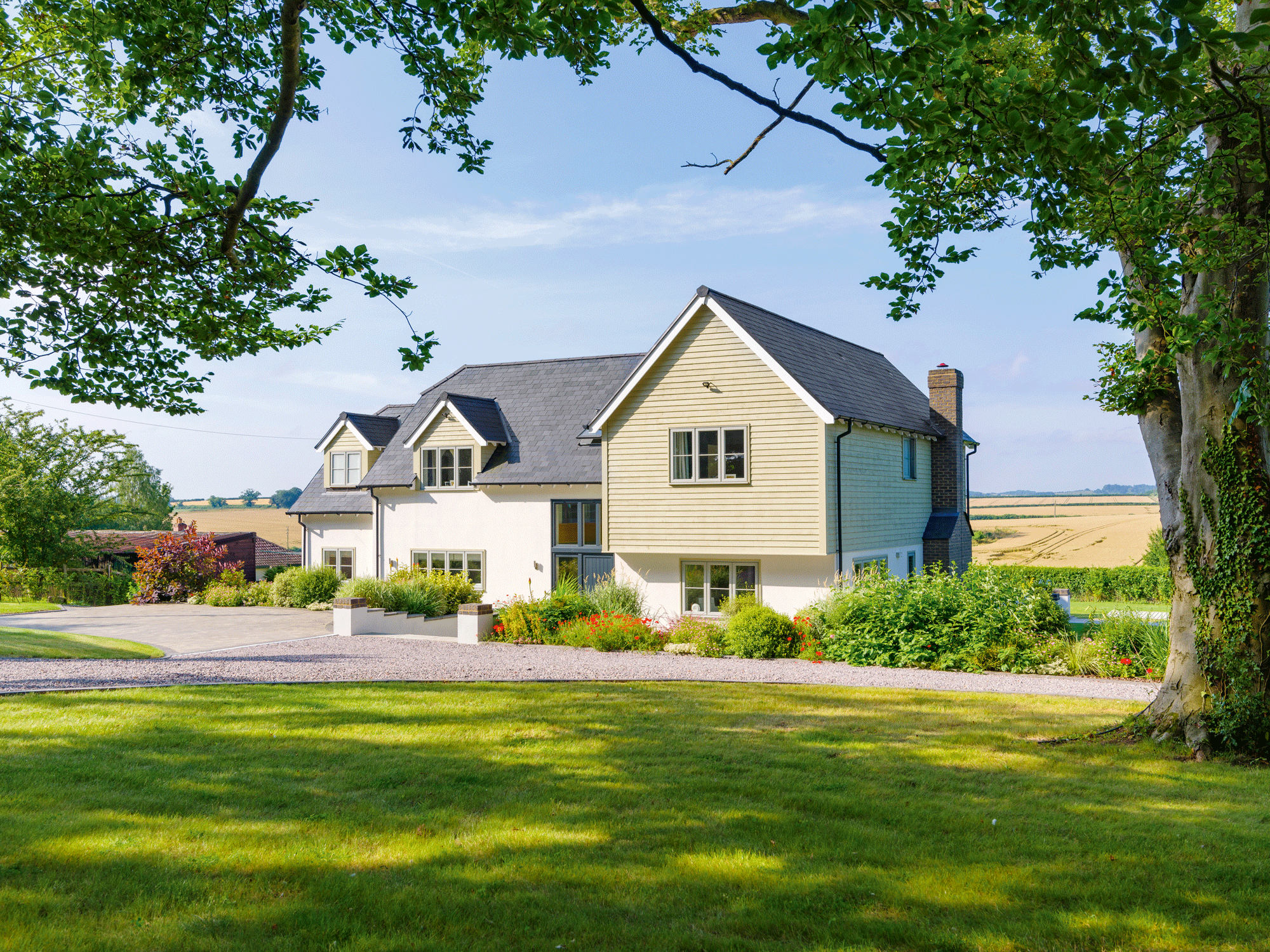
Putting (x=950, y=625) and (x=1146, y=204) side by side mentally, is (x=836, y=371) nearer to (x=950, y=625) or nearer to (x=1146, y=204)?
(x=950, y=625)

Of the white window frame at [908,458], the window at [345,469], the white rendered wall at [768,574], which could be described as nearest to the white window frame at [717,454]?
the white rendered wall at [768,574]

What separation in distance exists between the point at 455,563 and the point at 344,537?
5889mm

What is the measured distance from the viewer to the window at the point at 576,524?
1019 inches

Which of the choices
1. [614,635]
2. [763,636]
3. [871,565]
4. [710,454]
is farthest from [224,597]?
[871,565]

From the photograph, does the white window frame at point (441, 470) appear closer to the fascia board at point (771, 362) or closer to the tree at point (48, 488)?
the fascia board at point (771, 362)

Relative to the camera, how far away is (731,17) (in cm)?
1174

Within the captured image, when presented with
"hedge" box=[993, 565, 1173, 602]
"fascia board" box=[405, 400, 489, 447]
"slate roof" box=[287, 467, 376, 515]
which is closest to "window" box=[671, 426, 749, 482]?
"fascia board" box=[405, 400, 489, 447]

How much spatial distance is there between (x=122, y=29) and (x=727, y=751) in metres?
10.1

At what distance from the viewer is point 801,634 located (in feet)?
58.7

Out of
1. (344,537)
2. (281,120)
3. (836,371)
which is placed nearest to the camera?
(281,120)

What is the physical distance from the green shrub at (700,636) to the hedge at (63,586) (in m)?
27.7

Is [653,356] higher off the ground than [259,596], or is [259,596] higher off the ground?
[653,356]

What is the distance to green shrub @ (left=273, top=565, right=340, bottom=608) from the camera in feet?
95.2

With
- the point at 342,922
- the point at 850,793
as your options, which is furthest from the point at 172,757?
the point at 850,793
